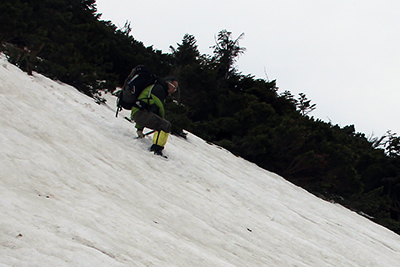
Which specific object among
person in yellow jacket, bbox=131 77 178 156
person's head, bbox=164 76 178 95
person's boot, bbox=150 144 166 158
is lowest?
person's boot, bbox=150 144 166 158

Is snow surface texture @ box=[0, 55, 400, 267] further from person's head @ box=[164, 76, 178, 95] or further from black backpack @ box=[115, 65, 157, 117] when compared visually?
person's head @ box=[164, 76, 178, 95]

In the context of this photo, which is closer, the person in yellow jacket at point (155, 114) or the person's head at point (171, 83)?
the person in yellow jacket at point (155, 114)

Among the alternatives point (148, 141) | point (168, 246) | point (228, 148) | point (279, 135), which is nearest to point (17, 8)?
point (148, 141)

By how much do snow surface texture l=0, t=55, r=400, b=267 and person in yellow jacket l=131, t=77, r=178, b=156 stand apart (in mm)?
338

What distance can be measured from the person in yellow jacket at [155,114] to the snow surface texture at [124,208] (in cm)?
34

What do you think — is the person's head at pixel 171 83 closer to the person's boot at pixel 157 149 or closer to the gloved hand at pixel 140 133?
the gloved hand at pixel 140 133

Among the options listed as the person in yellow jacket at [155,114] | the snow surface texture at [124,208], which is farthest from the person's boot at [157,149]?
the snow surface texture at [124,208]

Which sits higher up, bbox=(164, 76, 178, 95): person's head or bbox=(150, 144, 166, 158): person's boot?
bbox=(164, 76, 178, 95): person's head

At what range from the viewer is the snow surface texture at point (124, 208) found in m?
2.76

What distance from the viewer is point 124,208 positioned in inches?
155

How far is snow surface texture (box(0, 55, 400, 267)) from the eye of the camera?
2.76 meters

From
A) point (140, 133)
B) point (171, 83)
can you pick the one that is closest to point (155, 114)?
point (140, 133)

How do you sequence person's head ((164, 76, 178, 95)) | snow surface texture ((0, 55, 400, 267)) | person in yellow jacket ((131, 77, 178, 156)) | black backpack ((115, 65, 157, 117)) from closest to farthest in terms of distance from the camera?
1. snow surface texture ((0, 55, 400, 267))
2. person in yellow jacket ((131, 77, 178, 156))
3. black backpack ((115, 65, 157, 117))
4. person's head ((164, 76, 178, 95))

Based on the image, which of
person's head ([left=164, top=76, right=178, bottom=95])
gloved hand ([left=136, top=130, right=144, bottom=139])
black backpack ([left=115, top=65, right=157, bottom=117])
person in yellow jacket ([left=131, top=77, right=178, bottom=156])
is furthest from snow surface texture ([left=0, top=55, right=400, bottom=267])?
person's head ([left=164, top=76, right=178, bottom=95])
